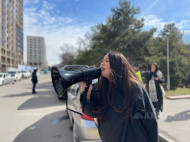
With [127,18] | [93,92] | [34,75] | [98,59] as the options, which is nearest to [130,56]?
[98,59]

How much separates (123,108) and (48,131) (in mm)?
3316

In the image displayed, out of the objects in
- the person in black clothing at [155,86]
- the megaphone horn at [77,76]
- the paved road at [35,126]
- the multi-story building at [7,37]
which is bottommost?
the paved road at [35,126]

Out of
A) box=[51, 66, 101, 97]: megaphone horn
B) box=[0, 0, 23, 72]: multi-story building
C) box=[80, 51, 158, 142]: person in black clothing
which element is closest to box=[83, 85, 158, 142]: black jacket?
box=[80, 51, 158, 142]: person in black clothing

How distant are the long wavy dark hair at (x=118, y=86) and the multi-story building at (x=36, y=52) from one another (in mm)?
105917

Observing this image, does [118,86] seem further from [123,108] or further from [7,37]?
[7,37]

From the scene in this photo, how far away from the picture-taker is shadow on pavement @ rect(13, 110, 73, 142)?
3389mm

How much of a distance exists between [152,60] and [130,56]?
204 cm

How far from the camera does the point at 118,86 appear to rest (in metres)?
1.29

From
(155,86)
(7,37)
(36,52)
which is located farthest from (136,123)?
(36,52)

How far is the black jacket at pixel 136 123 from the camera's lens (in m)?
1.22

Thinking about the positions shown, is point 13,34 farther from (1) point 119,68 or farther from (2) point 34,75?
(1) point 119,68

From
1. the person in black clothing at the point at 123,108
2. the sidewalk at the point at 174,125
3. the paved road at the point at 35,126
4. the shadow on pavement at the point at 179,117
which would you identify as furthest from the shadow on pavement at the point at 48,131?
the shadow on pavement at the point at 179,117

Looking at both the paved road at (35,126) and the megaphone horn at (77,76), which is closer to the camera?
the megaphone horn at (77,76)

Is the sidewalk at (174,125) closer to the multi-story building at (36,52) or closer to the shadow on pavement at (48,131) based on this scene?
the shadow on pavement at (48,131)
